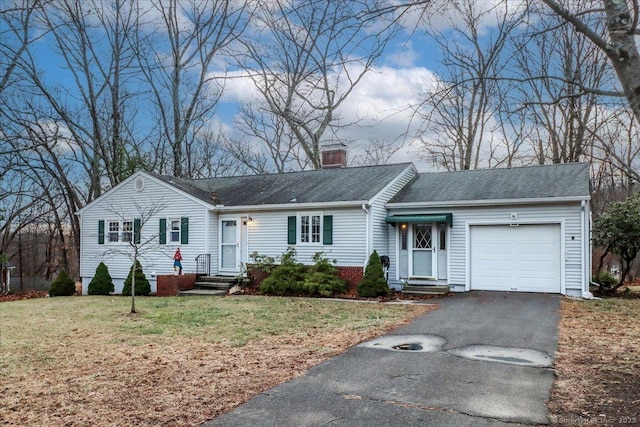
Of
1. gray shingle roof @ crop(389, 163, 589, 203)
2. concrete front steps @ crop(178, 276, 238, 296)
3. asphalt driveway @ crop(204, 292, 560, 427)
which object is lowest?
concrete front steps @ crop(178, 276, 238, 296)

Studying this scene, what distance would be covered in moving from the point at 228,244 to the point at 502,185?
9.28 m

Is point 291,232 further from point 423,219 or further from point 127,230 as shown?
point 127,230

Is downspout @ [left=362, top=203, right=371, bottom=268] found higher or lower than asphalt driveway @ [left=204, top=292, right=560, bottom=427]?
higher

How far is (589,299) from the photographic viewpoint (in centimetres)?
1251

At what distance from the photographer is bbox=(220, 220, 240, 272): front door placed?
17156 millimetres

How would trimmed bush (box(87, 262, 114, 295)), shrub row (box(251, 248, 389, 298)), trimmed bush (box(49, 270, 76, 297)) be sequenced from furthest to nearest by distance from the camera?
trimmed bush (box(49, 270, 76, 297)) < trimmed bush (box(87, 262, 114, 295)) < shrub row (box(251, 248, 389, 298))

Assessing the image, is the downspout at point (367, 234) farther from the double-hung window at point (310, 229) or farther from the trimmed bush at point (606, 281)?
the trimmed bush at point (606, 281)

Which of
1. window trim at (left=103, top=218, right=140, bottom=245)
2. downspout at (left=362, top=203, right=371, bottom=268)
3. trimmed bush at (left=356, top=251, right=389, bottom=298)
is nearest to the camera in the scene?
trimmed bush at (left=356, top=251, right=389, bottom=298)

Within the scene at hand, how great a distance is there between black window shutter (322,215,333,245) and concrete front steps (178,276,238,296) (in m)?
3.37

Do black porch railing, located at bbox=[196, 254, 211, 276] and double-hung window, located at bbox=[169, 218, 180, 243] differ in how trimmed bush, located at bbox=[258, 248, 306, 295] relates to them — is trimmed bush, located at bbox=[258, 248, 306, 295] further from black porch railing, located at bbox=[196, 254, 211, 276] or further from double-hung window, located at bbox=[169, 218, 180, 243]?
double-hung window, located at bbox=[169, 218, 180, 243]

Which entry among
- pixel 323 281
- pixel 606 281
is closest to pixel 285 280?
pixel 323 281

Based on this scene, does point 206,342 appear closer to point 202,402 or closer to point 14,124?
point 202,402

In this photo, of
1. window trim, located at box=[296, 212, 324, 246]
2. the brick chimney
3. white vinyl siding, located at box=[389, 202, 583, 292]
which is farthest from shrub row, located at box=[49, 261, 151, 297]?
white vinyl siding, located at box=[389, 202, 583, 292]

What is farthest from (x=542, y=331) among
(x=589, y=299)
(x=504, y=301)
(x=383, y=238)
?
(x=383, y=238)
